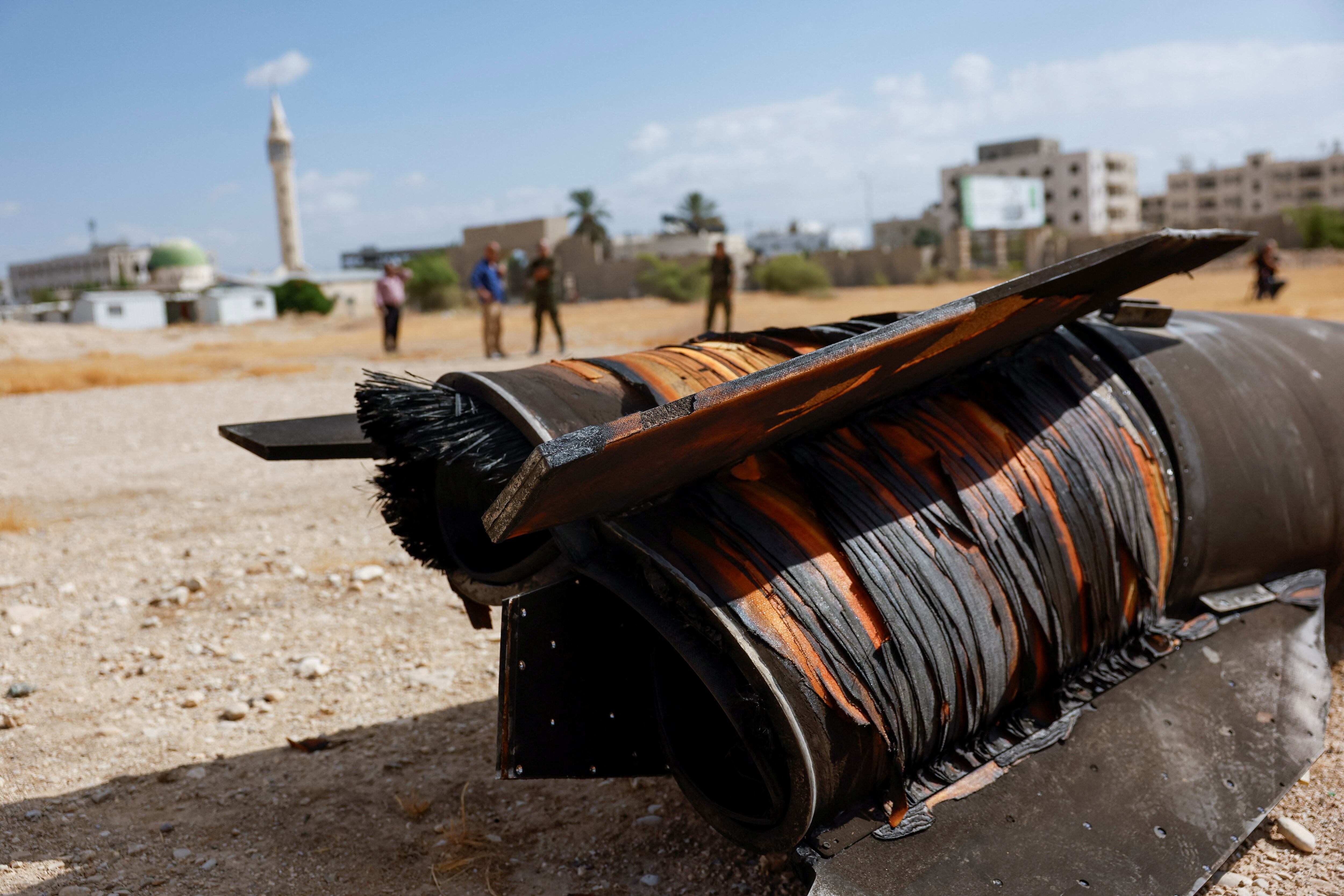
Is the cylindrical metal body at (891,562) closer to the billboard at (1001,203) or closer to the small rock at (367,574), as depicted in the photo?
the small rock at (367,574)

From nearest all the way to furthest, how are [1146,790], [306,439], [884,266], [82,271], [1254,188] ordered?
1. [1146,790]
2. [306,439]
3. [884,266]
4. [1254,188]
5. [82,271]

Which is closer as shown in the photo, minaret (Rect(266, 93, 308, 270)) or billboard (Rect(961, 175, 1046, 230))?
billboard (Rect(961, 175, 1046, 230))

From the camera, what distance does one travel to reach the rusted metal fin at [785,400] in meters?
1.84

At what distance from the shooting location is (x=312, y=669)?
4.23 metres

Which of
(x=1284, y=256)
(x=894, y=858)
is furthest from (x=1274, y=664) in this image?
(x=1284, y=256)

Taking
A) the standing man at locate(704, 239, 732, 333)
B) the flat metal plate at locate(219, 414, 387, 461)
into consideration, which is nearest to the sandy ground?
the flat metal plate at locate(219, 414, 387, 461)

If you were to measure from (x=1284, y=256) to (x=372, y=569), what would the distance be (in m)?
48.7

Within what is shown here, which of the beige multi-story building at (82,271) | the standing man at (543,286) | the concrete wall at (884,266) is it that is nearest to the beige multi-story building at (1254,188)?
the concrete wall at (884,266)

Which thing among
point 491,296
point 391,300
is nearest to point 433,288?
point 391,300

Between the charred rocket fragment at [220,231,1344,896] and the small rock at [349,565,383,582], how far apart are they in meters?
2.22

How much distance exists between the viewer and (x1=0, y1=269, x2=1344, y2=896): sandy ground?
9.11 ft

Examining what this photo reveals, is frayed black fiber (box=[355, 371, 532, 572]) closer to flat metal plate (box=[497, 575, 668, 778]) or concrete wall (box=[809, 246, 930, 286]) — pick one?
flat metal plate (box=[497, 575, 668, 778])

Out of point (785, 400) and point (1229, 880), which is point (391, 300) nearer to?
point (785, 400)

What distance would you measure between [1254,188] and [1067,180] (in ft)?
81.9
